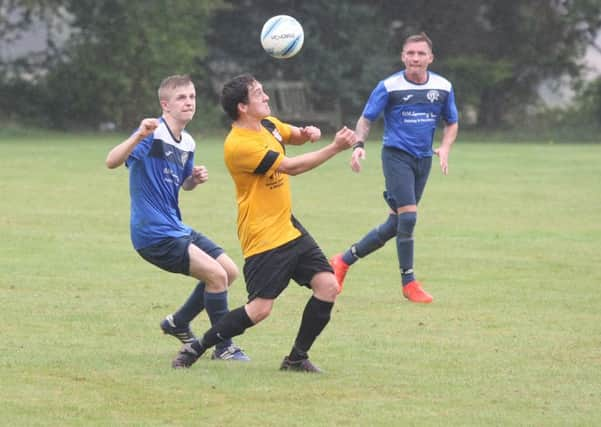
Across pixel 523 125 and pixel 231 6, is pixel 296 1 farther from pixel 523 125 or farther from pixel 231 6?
pixel 523 125

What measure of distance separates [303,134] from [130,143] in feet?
3.45

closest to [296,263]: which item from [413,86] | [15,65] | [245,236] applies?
[245,236]

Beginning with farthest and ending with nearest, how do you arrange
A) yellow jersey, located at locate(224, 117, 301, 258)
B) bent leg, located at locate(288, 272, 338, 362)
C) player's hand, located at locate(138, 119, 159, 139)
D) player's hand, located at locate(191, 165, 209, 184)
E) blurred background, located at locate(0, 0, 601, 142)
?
blurred background, located at locate(0, 0, 601, 142)
player's hand, located at locate(191, 165, 209, 184)
bent leg, located at locate(288, 272, 338, 362)
yellow jersey, located at locate(224, 117, 301, 258)
player's hand, located at locate(138, 119, 159, 139)

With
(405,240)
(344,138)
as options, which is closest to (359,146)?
(405,240)

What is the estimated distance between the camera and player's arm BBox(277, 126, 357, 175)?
709 cm

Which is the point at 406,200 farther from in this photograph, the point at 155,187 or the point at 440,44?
the point at 440,44

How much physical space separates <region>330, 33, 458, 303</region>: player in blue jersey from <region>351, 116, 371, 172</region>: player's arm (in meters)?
0.01

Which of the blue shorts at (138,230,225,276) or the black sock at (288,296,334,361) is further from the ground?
the blue shorts at (138,230,225,276)

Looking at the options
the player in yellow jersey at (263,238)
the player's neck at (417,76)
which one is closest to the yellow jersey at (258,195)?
the player in yellow jersey at (263,238)

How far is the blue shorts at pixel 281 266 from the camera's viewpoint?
763 cm

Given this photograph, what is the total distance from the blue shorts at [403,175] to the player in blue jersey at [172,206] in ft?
10.8

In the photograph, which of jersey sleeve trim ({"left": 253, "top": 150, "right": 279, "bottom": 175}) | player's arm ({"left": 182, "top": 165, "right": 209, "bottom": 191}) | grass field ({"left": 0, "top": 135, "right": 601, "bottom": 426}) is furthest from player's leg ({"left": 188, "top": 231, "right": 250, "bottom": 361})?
jersey sleeve trim ({"left": 253, "top": 150, "right": 279, "bottom": 175})

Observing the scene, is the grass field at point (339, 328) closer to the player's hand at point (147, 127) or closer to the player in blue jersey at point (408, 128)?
the player in blue jersey at point (408, 128)

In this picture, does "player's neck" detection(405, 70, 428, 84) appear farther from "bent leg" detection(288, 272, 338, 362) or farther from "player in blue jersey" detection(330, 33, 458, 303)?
"bent leg" detection(288, 272, 338, 362)
